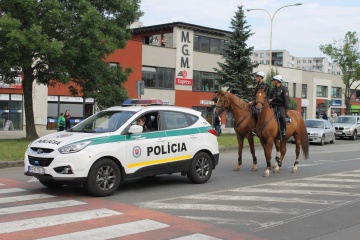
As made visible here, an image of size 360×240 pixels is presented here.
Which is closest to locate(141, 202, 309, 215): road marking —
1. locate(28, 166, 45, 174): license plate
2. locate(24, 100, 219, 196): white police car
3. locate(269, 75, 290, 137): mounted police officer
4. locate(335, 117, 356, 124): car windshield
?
locate(24, 100, 219, 196): white police car

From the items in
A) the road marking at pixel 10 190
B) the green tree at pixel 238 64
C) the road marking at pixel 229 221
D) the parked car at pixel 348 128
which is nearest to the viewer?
the road marking at pixel 229 221

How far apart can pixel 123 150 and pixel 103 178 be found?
0.68 m

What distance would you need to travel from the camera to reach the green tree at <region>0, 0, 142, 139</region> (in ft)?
63.6

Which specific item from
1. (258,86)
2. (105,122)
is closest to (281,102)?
(258,86)

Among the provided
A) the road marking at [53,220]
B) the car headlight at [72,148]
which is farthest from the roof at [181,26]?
the road marking at [53,220]

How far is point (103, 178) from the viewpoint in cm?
866

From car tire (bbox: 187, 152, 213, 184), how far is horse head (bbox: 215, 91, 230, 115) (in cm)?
196

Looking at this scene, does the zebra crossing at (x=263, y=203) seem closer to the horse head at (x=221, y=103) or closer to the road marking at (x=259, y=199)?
the road marking at (x=259, y=199)

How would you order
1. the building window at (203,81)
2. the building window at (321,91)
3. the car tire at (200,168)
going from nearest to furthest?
the car tire at (200,168)
the building window at (203,81)
the building window at (321,91)

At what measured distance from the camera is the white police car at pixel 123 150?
8297mm

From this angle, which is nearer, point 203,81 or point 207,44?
point 207,44

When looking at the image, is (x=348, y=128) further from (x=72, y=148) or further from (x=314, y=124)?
(x=72, y=148)

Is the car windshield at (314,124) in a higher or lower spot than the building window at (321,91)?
lower

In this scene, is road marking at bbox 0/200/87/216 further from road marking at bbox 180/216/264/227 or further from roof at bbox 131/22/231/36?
roof at bbox 131/22/231/36
